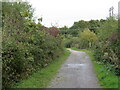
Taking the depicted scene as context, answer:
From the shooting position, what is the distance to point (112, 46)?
11.8 metres

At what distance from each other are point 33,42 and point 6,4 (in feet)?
26.1

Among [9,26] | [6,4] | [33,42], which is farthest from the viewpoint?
[6,4]

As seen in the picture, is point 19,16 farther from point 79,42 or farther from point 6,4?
point 79,42

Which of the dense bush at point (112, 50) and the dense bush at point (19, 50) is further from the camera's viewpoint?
the dense bush at point (112, 50)

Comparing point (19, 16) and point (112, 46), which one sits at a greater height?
point (19, 16)

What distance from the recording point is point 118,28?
35.4 ft

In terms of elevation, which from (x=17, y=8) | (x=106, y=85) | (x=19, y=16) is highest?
(x=17, y=8)

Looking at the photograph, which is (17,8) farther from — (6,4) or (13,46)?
(13,46)

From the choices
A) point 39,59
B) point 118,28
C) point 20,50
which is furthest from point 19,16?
point 118,28

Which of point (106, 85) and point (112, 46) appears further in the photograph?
point (112, 46)

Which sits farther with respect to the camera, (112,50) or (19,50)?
(112,50)

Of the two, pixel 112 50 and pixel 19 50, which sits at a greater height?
pixel 19 50

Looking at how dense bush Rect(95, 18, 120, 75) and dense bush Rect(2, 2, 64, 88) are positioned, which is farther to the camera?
dense bush Rect(95, 18, 120, 75)

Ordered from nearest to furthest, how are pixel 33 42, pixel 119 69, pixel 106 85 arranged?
pixel 106 85
pixel 119 69
pixel 33 42
